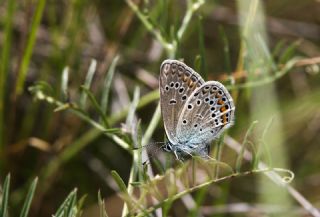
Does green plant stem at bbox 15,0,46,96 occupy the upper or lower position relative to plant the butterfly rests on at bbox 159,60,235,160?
upper

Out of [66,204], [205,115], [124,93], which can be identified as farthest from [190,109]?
[124,93]

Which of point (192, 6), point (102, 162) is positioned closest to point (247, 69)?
Result: point (192, 6)

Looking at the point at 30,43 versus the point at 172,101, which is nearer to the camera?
the point at 172,101

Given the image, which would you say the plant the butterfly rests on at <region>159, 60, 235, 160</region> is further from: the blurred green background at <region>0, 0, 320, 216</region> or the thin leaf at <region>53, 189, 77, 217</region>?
the thin leaf at <region>53, 189, 77, 217</region>

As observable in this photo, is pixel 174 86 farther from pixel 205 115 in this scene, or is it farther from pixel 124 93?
pixel 124 93

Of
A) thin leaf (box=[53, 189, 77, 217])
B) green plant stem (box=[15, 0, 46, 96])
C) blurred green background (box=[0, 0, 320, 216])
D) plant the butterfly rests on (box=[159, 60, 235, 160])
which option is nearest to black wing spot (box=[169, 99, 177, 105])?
plant the butterfly rests on (box=[159, 60, 235, 160])

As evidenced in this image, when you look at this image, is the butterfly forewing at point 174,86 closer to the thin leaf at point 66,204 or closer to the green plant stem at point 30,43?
the thin leaf at point 66,204
